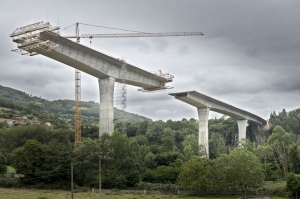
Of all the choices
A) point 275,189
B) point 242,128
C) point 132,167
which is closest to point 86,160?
point 132,167

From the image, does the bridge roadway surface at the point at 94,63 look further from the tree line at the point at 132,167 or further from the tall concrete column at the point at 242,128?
the tall concrete column at the point at 242,128

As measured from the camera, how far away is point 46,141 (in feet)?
238

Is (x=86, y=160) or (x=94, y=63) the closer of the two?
→ (x=86, y=160)

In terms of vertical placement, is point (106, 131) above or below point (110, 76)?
below

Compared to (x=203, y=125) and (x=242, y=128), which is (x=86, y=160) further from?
(x=242, y=128)

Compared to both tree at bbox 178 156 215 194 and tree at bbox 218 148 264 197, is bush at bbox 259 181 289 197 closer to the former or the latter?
tree at bbox 218 148 264 197

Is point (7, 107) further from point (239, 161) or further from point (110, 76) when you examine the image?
point (239, 161)

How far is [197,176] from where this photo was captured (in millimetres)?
47062

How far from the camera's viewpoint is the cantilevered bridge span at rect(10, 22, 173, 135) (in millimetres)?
43094

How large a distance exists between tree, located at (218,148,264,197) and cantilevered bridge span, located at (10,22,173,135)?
17523 mm

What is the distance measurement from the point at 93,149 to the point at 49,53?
14490 millimetres

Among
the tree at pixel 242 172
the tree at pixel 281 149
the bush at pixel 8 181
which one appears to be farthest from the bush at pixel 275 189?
the bush at pixel 8 181

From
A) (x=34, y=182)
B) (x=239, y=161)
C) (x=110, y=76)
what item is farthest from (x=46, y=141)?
(x=239, y=161)

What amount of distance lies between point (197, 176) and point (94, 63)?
20.4m
